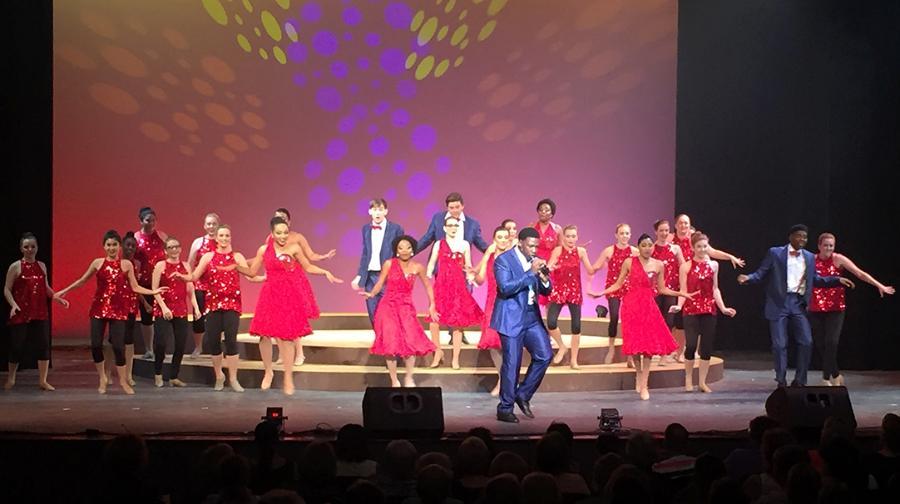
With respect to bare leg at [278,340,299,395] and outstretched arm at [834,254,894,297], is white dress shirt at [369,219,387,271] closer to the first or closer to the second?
bare leg at [278,340,299,395]

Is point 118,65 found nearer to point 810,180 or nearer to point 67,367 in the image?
point 67,367

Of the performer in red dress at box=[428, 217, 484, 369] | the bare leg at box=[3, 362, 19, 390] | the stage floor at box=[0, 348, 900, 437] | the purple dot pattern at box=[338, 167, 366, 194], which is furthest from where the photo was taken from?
the purple dot pattern at box=[338, 167, 366, 194]

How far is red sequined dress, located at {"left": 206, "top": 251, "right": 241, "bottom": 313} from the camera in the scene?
9.37 m

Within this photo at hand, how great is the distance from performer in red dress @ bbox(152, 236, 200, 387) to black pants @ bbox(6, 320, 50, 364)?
0.92 meters

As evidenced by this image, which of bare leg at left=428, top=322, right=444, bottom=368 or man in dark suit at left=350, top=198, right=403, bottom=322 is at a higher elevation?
man in dark suit at left=350, top=198, right=403, bottom=322

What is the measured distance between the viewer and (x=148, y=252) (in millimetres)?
10414

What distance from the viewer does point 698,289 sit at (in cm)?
965

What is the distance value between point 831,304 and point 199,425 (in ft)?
18.1

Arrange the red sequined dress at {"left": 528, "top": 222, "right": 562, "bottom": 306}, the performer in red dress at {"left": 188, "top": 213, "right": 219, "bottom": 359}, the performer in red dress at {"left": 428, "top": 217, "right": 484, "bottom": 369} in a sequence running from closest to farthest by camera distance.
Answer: the performer in red dress at {"left": 428, "top": 217, "right": 484, "bottom": 369}, the performer in red dress at {"left": 188, "top": 213, "right": 219, "bottom": 359}, the red sequined dress at {"left": 528, "top": 222, "right": 562, "bottom": 306}

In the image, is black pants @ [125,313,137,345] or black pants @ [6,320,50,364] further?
black pants @ [6,320,50,364]

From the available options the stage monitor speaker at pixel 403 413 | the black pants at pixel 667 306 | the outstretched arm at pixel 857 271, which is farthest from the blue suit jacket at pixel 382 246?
the stage monitor speaker at pixel 403 413

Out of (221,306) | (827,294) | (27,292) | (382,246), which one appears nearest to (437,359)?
(382,246)

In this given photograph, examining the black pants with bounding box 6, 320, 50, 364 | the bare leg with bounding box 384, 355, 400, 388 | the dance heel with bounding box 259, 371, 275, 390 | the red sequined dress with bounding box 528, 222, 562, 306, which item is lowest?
the dance heel with bounding box 259, 371, 275, 390

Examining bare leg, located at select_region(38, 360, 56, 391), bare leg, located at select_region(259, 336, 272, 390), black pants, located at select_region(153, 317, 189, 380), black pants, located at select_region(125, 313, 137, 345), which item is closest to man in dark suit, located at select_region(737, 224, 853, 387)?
bare leg, located at select_region(259, 336, 272, 390)
